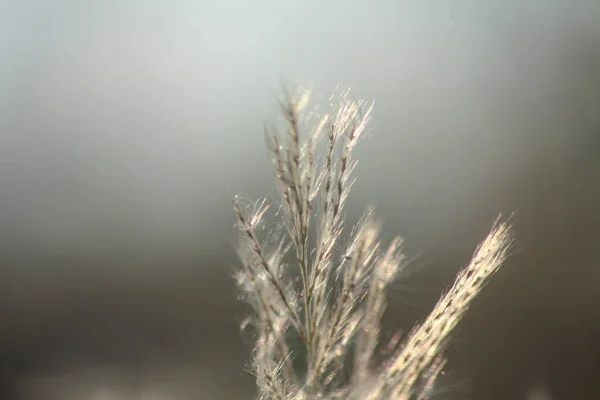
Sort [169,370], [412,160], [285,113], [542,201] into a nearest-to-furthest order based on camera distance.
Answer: [285,113] < [169,370] < [412,160] < [542,201]

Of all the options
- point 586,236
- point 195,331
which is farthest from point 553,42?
point 195,331

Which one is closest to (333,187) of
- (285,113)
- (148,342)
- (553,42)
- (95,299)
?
(285,113)

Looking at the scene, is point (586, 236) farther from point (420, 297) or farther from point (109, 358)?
point (109, 358)

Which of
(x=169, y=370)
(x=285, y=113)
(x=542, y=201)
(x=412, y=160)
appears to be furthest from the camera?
(x=542, y=201)

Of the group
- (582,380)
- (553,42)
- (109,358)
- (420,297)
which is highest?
(553,42)

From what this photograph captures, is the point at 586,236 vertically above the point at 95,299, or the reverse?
the point at 95,299

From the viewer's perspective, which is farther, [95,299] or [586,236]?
[586,236]

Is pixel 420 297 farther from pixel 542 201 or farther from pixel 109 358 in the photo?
pixel 109 358
